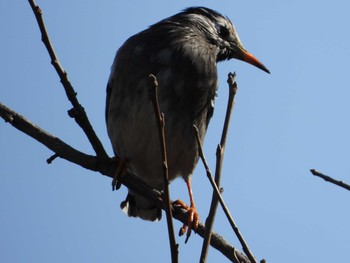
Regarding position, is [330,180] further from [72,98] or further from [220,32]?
[220,32]

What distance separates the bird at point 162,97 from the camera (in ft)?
14.5

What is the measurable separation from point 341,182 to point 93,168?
1726 millimetres

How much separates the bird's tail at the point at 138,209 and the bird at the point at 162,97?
1.03 feet

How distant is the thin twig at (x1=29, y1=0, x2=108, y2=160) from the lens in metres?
2.76

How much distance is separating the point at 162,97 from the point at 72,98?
126 cm

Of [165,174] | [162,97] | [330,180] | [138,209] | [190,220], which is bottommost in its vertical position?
[165,174]

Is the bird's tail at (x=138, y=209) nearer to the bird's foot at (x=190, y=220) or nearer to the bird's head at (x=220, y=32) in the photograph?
the bird's foot at (x=190, y=220)

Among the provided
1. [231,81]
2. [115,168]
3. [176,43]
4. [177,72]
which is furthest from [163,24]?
[231,81]

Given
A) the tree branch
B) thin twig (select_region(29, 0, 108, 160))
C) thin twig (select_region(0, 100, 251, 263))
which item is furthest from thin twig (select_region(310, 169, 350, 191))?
thin twig (select_region(29, 0, 108, 160))

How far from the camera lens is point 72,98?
10.5ft

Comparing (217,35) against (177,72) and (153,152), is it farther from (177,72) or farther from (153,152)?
(153,152)

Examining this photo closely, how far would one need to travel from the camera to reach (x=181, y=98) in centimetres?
446

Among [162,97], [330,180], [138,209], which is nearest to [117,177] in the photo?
[162,97]

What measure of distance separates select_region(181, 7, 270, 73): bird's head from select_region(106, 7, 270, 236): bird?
26 centimetres
